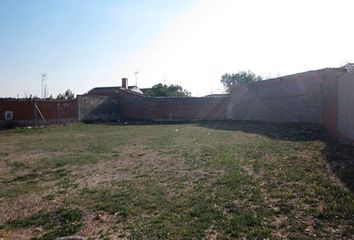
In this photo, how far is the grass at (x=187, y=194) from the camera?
5.55 meters

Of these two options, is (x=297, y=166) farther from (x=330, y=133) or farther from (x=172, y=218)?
(x=330, y=133)

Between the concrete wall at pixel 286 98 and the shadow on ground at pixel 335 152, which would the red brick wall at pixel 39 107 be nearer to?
the concrete wall at pixel 286 98

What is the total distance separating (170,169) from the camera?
10.0m

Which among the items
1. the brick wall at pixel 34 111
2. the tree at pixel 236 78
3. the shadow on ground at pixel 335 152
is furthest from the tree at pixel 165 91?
the shadow on ground at pixel 335 152

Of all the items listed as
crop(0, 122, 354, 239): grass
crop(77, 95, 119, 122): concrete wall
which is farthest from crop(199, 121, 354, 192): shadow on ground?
crop(77, 95, 119, 122): concrete wall

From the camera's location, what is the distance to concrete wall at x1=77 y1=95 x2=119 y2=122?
31.4 metres

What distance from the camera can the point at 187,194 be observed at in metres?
7.32

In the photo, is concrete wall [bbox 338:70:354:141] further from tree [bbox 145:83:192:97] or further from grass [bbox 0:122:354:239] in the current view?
tree [bbox 145:83:192:97]

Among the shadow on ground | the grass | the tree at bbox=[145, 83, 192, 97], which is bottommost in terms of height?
the grass

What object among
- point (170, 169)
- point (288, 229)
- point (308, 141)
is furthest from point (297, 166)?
point (308, 141)

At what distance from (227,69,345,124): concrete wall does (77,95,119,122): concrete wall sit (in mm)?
11824

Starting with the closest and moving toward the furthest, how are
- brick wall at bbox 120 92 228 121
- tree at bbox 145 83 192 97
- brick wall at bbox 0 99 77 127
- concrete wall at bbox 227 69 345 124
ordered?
concrete wall at bbox 227 69 345 124 < brick wall at bbox 0 99 77 127 < brick wall at bbox 120 92 228 121 < tree at bbox 145 83 192 97

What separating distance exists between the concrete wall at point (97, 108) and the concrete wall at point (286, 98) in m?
11.8

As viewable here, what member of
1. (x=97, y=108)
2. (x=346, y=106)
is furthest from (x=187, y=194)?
(x=97, y=108)
